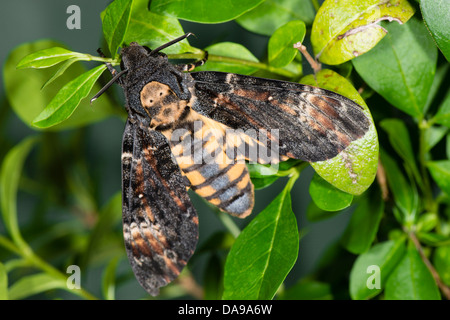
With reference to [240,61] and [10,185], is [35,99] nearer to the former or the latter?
[10,185]

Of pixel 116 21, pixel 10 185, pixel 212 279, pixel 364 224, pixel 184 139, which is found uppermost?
pixel 116 21

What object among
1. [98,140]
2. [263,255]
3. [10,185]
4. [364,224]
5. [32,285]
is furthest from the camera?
[98,140]

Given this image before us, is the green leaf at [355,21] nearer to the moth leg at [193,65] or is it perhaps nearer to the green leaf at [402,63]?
the green leaf at [402,63]

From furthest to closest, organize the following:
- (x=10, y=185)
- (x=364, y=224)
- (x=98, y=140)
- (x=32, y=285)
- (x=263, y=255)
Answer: (x=98, y=140)
(x=10, y=185)
(x=32, y=285)
(x=364, y=224)
(x=263, y=255)

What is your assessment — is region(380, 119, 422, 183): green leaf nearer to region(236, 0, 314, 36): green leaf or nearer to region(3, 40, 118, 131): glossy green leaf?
region(236, 0, 314, 36): green leaf

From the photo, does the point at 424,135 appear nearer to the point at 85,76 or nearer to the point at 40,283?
the point at 85,76

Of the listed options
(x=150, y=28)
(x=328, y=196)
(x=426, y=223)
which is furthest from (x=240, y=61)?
(x=426, y=223)

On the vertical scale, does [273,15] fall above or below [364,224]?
above

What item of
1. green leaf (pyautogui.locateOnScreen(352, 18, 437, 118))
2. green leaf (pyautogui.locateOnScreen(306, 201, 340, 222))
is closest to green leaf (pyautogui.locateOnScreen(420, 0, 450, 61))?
green leaf (pyautogui.locateOnScreen(352, 18, 437, 118))

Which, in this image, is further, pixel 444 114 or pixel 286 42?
pixel 444 114
